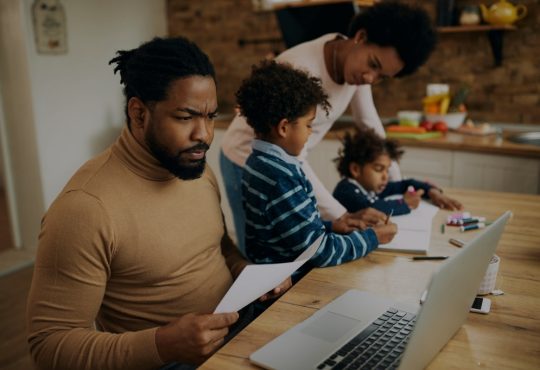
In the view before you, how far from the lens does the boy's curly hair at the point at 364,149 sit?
1.95 metres

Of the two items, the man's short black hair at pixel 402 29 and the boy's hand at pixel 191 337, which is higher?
the man's short black hair at pixel 402 29

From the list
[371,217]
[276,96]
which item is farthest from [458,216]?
[276,96]

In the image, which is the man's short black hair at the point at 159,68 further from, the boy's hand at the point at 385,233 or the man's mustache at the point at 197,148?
the boy's hand at the point at 385,233

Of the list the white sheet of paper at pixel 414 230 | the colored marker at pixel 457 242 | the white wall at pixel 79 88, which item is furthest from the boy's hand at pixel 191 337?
the white wall at pixel 79 88

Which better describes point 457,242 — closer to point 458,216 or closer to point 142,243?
point 458,216

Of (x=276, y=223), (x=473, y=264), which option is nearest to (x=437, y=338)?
(x=473, y=264)

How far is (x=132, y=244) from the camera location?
1099 millimetres

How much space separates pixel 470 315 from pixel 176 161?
2.30 ft

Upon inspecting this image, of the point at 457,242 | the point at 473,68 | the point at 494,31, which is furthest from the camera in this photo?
the point at 473,68

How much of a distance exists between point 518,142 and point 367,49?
146 centimetres

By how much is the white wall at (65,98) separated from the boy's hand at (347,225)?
8.11ft

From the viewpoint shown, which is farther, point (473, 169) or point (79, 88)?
point (79, 88)

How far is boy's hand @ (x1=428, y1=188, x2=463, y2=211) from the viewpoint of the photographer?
174 cm

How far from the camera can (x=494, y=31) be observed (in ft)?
9.90
